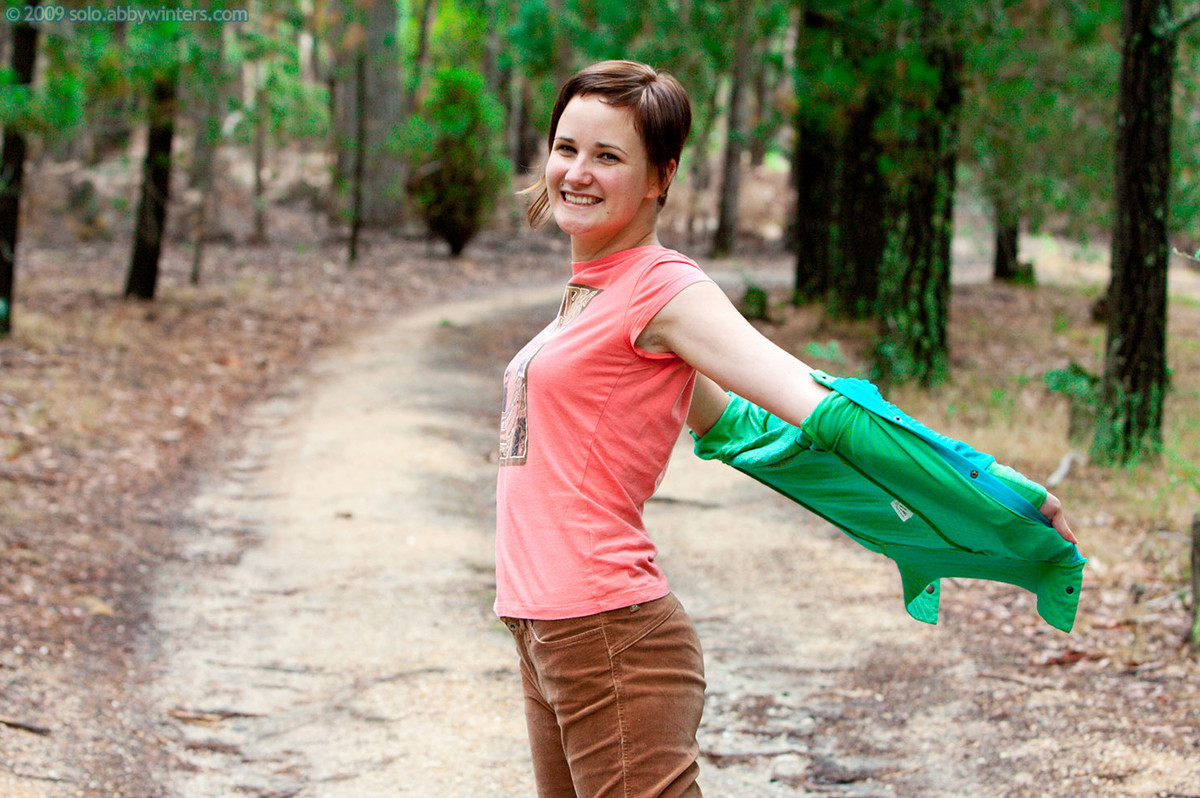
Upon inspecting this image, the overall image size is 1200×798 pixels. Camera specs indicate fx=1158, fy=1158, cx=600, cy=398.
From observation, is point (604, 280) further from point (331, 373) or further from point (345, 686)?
point (331, 373)

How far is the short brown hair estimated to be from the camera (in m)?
2.05

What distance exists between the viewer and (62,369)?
966 cm

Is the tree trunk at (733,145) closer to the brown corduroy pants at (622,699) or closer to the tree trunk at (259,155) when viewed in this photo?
the tree trunk at (259,155)

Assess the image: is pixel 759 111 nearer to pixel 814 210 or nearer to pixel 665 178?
pixel 814 210

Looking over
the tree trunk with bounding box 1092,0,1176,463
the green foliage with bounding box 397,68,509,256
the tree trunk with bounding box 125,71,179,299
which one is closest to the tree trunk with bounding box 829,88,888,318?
the tree trunk with bounding box 1092,0,1176,463

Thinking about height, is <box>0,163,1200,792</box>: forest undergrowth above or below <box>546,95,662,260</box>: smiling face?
below

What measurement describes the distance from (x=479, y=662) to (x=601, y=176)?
125 inches

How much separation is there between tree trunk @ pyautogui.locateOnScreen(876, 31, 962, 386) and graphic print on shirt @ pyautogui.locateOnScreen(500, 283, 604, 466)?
808 centimetres

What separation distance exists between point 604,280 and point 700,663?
727 mm

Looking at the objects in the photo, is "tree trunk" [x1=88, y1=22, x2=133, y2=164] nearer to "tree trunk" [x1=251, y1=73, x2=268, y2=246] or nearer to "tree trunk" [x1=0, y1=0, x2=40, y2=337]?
"tree trunk" [x1=0, y1=0, x2=40, y2=337]

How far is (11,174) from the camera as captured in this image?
9930mm

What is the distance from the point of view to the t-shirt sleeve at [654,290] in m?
1.99

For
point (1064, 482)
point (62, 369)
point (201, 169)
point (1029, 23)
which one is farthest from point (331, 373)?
point (1029, 23)

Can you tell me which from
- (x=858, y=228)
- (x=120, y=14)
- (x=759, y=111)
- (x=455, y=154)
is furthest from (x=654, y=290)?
(x=759, y=111)
